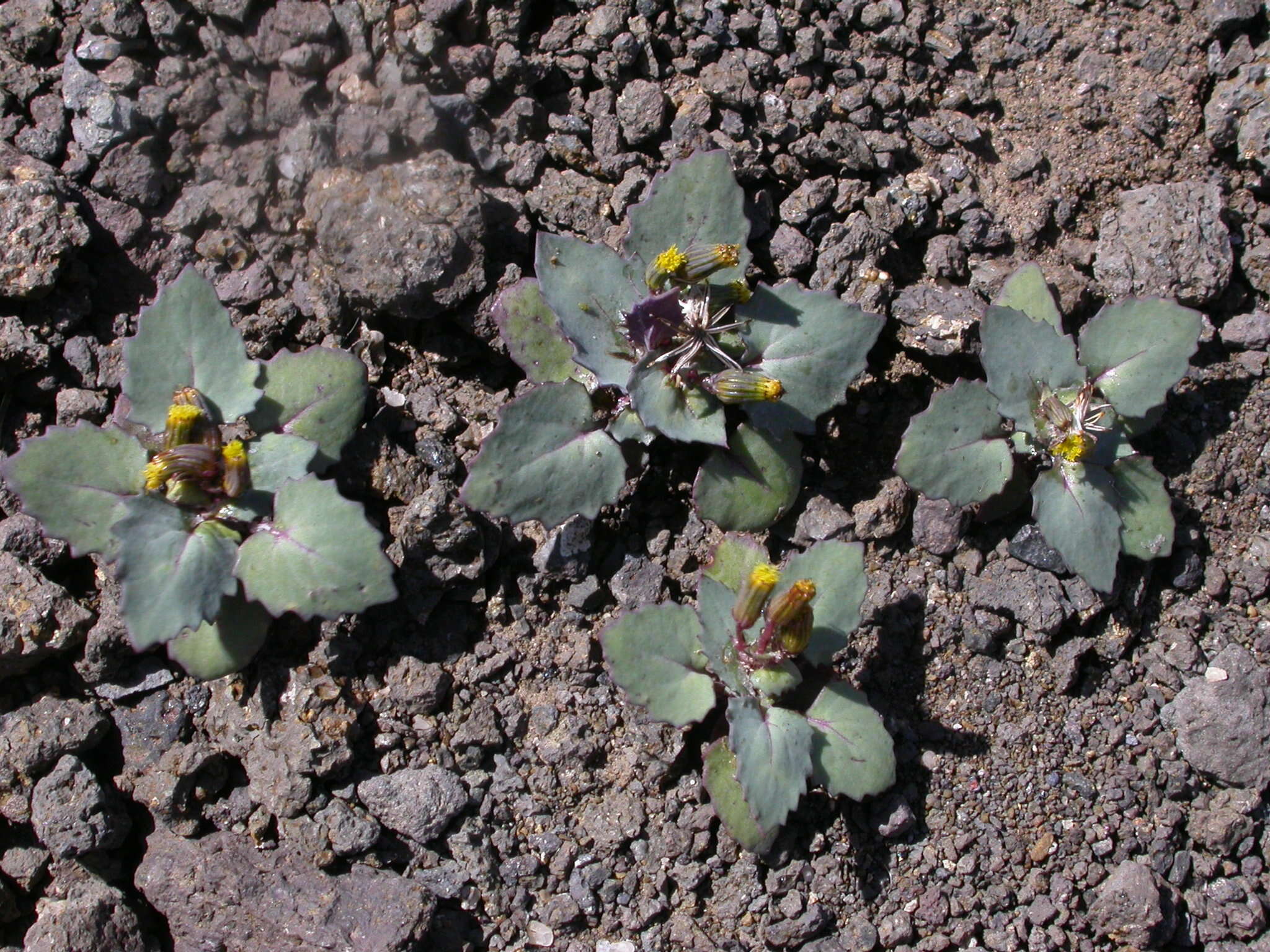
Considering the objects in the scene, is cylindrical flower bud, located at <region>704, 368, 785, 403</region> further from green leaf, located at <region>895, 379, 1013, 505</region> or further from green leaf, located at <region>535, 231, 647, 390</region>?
green leaf, located at <region>895, 379, 1013, 505</region>

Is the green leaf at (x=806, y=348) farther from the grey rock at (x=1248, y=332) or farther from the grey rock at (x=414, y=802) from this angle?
the grey rock at (x=414, y=802)

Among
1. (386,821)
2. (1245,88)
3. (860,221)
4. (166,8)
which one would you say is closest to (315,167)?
(166,8)

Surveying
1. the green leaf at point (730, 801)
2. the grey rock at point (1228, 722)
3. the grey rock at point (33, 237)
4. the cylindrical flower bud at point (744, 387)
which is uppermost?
the grey rock at point (33, 237)

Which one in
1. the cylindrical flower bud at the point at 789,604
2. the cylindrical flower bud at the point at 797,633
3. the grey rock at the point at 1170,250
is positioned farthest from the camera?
the grey rock at the point at 1170,250

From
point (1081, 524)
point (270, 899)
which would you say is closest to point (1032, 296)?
point (1081, 524)

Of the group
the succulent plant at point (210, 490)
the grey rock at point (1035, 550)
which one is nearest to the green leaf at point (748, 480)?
the grey rock at point (1035, 550)

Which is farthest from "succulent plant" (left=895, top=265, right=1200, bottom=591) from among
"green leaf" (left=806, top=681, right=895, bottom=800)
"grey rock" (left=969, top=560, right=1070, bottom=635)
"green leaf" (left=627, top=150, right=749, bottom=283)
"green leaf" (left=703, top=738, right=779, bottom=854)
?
"green leaf" (left=703, top=738, right=779, bottom=854)
